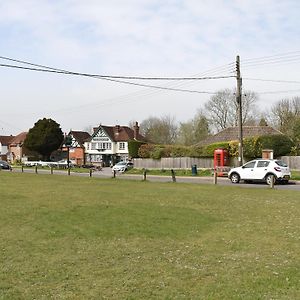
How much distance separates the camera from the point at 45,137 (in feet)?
291

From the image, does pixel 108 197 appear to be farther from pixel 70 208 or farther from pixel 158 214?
pixel 158 214

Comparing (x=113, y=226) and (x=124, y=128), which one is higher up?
(x=124, y=128)

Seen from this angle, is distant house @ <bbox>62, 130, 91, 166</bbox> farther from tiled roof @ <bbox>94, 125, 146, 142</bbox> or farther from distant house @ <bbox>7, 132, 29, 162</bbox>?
distant house @ <bbox>7, 132, 29, 162</bbox>

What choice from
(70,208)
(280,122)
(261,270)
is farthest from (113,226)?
(280,122)

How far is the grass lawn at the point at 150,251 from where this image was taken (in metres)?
6.54

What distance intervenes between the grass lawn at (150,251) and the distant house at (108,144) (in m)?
74.2

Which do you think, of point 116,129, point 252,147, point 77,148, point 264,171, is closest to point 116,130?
point 116,129

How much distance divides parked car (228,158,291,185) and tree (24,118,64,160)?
208 ft

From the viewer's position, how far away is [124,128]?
93.9 metres

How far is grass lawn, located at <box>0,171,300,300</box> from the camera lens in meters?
6.54

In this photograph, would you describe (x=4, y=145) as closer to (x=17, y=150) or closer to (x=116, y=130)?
(x=17, y=150)

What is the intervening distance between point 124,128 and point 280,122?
3481cm

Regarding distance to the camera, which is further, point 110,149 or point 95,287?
point 110,149

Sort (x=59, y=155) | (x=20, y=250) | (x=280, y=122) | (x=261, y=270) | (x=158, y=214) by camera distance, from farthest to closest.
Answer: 1. (x=59, y=155)
2. (x=280, y=122)
3. (x=158, y=214)
4. (x=20, y=250)
5. (x=261, y=270)
